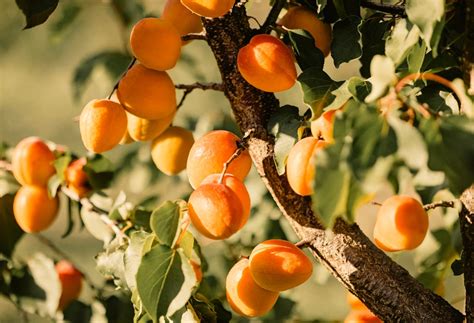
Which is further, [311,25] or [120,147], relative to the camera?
[120,147]

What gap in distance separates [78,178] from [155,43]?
1.14 feet

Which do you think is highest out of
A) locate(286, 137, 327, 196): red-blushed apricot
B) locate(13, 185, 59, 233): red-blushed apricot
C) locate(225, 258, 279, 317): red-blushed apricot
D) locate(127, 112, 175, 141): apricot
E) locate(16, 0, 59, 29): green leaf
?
locate(16, 0, 59, 29): green leaf

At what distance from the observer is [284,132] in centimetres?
73

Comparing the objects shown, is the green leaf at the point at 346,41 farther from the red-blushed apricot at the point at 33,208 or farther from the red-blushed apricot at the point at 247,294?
the red-blushed apricot at the point at 33,208

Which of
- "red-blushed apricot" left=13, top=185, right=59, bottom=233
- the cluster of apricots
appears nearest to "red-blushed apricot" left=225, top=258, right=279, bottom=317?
the cluster of apricots

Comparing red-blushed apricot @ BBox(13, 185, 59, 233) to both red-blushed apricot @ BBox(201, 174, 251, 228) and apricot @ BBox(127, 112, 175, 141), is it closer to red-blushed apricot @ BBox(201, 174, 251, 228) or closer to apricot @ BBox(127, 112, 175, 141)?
apricot @ BBox(127, 112, 175, 141)

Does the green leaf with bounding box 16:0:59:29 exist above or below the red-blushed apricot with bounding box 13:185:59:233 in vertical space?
above

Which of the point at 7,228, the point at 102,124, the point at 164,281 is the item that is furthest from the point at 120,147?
the point at 164,281

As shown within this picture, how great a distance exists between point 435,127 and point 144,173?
2.73ft

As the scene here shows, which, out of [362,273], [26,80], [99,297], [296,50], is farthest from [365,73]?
[26,80]

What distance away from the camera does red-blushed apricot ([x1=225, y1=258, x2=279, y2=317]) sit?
0.75m

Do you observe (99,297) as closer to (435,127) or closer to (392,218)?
(392,218)

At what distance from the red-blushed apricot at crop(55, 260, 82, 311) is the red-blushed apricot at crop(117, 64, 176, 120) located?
362 mm

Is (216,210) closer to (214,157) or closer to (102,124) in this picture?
(214,157)
